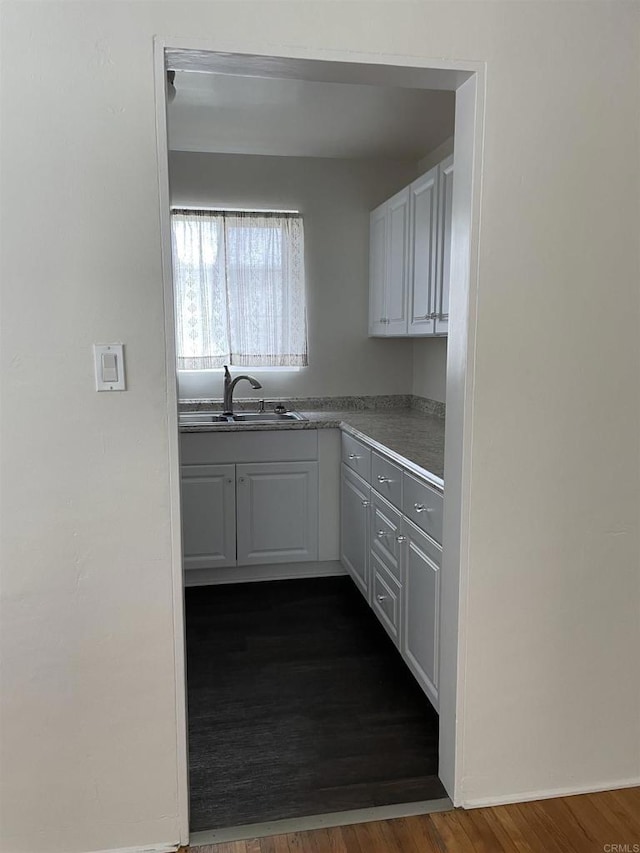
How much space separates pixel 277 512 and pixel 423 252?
1.52 m

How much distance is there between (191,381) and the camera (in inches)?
153

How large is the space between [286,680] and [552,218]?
6.21 feet

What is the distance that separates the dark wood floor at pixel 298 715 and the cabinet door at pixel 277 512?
291 millimetres

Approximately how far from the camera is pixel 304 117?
10.1 ft

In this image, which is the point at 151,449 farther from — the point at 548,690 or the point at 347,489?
the point at 347,489

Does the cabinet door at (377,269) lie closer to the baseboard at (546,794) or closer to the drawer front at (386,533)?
the drawer front at (386,533)

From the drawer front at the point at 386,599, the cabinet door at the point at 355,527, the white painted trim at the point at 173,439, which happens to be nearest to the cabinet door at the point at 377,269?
the cabinet door at the point at 355,527

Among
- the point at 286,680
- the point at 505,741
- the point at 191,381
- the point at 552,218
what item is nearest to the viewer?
the point at 552,218

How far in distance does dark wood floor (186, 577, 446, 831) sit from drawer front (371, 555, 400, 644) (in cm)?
13

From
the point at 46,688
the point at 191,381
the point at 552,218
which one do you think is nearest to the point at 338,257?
the point at 191,381

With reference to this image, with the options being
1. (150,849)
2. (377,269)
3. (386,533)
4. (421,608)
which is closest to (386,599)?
(386,533)

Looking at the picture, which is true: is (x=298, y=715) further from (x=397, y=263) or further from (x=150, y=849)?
(x=397, y=263)

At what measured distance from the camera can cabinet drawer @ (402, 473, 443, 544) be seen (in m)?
2.06

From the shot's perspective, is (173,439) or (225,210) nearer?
(173,439)
